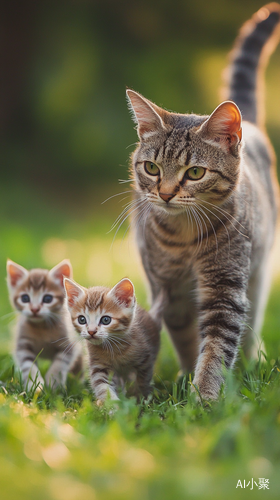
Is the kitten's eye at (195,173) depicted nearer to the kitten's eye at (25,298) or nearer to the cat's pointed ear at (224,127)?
the cat's pointed ear at (224,127)

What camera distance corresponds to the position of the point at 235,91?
147 inches

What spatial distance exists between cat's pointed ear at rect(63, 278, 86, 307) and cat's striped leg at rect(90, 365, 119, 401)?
323 millimetres

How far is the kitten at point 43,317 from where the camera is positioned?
267 centimetres

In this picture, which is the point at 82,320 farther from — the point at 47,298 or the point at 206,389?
the point at 206,389

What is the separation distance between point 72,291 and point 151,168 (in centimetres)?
70

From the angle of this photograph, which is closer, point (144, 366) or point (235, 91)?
point (144, 366)

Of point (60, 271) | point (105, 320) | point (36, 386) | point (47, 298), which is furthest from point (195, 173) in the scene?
point (36, 386)

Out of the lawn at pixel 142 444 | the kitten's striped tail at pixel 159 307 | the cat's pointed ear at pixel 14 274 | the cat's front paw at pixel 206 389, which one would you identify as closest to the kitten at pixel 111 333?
the lawn at pixel 142 444

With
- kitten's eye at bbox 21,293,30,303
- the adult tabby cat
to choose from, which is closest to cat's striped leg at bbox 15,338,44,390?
kitten's eye at bbox 21,293,30,303

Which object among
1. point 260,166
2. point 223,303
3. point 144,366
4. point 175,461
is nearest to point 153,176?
point 223,303

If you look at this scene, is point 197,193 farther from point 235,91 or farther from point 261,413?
point 235,91

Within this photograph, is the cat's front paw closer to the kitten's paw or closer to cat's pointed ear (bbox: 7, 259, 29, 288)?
the kitten's paw

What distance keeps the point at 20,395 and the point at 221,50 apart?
6829 mm

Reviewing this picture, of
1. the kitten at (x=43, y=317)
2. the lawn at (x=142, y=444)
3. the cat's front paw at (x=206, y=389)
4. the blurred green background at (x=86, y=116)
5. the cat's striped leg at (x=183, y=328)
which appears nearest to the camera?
the lawn at (x=142, y=444)
